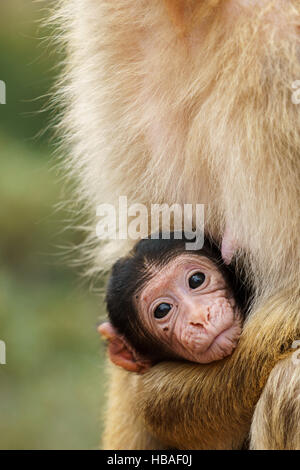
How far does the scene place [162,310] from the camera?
6.59 ft

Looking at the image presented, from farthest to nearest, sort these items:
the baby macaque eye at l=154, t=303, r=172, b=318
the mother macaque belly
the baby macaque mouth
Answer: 1. the baby macaque eye at l=154, t=303, r=172, b=318
2. the baby macaque mouth
3. the mother macaque belly

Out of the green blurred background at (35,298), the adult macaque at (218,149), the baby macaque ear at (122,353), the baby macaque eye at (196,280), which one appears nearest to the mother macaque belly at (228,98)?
the adult macaque at (218,149)

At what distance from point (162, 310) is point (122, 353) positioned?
18cm

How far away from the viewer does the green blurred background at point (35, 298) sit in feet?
12.1

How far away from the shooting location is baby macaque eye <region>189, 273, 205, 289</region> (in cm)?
199

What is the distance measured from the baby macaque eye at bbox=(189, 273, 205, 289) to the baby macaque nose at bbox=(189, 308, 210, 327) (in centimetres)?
7

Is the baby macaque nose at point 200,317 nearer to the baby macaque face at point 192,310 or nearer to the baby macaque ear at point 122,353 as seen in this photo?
the baby macaque face at point 192,310

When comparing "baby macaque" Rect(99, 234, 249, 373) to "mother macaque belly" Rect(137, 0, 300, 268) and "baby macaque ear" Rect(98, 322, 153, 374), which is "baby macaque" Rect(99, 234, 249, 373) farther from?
"mother macaque belly" Rect(137, 0, 300, 268)

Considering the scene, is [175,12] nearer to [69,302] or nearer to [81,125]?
[81,125]

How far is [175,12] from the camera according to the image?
71.8 inches

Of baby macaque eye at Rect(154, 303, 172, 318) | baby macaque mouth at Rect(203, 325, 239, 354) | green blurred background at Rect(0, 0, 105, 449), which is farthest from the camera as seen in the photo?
green blurred background at Rect(0, 0, 105, 449)

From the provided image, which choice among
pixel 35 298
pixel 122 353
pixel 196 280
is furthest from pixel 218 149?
pixel 35 298

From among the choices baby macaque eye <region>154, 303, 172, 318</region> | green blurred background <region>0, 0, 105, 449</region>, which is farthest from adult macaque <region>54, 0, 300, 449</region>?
green blurred background <region>0, 0, 105, 449</region>

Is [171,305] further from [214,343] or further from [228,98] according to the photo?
[228,98]
